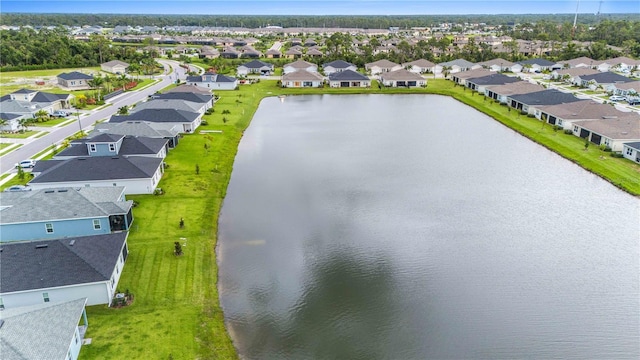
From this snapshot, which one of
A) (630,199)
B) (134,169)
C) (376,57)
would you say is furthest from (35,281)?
(376,57)

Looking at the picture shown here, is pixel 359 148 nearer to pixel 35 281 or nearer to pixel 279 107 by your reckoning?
pixel 279 107

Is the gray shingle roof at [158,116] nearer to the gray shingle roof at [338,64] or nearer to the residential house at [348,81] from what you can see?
the residential house at [348,81]

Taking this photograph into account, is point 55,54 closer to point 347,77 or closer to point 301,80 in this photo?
point 301,80

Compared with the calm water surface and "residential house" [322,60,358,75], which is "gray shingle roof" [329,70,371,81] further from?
the calm water surface

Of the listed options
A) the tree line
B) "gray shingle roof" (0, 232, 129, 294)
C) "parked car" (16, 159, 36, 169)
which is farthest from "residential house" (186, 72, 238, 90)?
"gray shingle roof" (0, 232, 129, 294)

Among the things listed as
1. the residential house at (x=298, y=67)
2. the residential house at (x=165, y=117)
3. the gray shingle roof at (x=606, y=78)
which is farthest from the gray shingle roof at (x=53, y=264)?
the gray shingle roof at (x=606, y=78)
